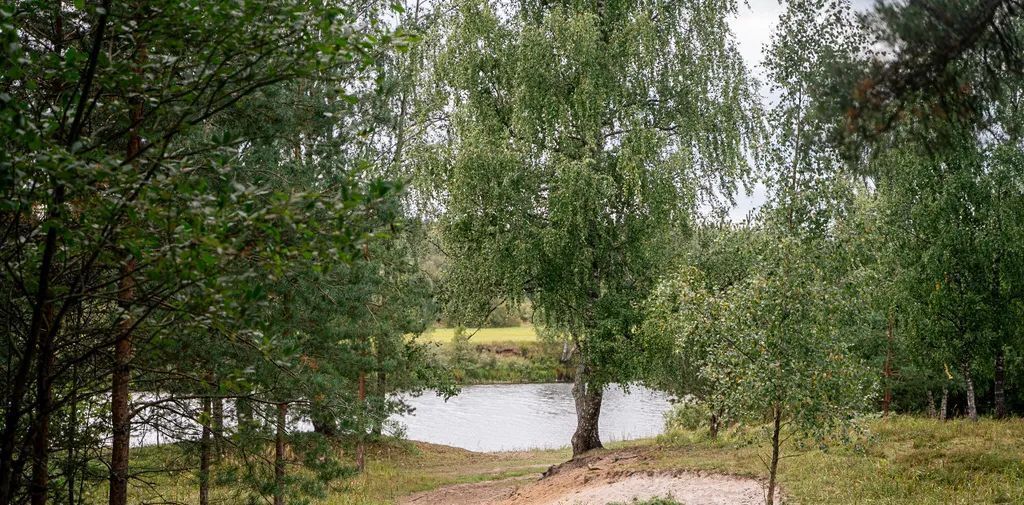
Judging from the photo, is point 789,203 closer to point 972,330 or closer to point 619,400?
point 972,330

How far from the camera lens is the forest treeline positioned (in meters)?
4.23

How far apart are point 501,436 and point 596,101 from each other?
16.3 m

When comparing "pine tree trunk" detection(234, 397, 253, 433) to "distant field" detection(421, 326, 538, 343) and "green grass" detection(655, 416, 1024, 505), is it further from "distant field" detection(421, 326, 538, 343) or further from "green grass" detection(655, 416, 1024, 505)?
"distant field" detection(421, 326, 538, 343)

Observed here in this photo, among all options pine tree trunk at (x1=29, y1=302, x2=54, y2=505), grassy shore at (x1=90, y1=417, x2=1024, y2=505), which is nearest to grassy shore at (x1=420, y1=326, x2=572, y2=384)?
grassy shore at (x1=90, y1=417, x2=1024, y2=505)

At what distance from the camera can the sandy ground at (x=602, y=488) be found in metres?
12.1

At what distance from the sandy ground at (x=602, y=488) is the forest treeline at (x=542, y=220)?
4.40ft

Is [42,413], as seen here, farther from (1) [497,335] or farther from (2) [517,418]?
(1) [497,335]

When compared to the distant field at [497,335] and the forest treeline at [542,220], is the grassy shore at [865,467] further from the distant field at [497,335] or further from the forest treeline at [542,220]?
the distant field at [497,335]

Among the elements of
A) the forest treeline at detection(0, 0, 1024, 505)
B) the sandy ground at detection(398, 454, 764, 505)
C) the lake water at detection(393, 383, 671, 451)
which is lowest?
the sandy ground at detection(398, 454, 764, 505)

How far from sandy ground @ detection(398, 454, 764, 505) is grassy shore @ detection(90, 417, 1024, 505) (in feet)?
1.21

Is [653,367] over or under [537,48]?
under

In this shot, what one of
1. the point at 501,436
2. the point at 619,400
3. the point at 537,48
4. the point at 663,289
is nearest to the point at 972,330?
→ the point at 663,289

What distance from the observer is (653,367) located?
1570 cm

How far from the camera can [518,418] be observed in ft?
104
